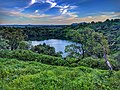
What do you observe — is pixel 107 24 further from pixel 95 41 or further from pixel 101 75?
pixel 101 75

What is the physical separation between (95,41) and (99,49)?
98 centimetres

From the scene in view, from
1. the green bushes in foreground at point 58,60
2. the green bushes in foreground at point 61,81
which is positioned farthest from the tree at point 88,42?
the green bushes in foreground at point 61,81

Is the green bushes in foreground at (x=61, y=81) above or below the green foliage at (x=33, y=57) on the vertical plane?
above

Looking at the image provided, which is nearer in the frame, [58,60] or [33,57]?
[58,60]

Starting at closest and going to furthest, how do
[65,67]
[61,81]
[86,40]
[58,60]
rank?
[61,81], [65,67], [58,60], [86,40]

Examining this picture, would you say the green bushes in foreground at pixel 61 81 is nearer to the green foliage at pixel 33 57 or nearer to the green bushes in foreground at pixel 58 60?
the green bushes in foreground at pixel 58 60

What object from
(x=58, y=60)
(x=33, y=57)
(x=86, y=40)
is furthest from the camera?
(x=86, y=40)

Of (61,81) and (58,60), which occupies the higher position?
(61,81)

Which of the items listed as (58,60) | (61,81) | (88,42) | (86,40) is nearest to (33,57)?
(58,60)

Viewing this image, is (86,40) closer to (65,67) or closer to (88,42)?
(88,42)

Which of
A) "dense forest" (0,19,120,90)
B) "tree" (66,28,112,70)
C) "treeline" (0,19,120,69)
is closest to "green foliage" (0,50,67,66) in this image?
"dense forest" (0,19,120,90)

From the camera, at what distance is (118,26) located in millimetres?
16953

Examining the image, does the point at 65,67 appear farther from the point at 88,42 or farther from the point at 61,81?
the point at 88,42

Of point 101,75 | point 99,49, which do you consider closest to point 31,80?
point 101,75
